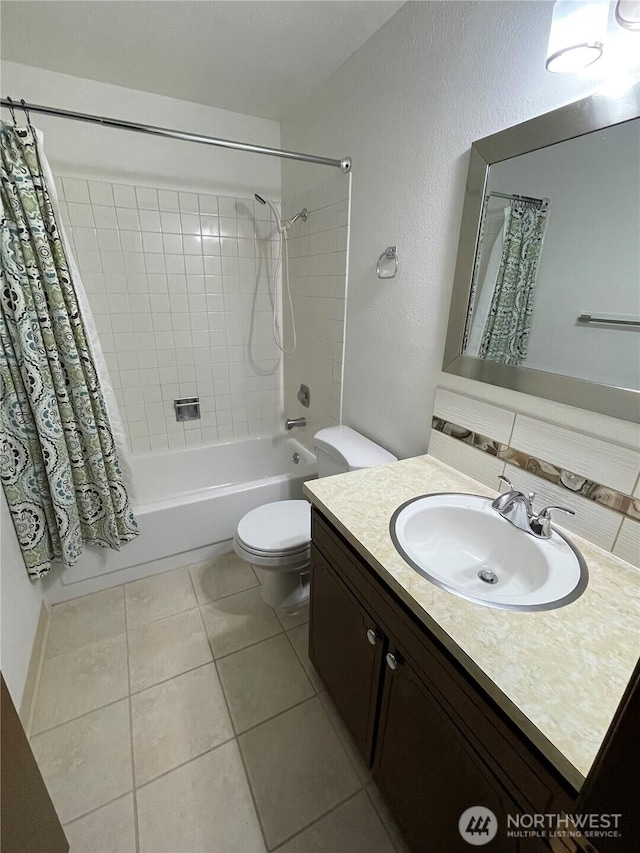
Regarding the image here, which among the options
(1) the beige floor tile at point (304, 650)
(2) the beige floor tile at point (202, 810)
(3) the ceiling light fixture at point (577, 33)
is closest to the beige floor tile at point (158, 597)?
(1) the beige floor tile at point (304, 650)

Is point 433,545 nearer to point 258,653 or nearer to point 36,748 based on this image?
point 258,653

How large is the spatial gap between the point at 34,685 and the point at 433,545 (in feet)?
5.23

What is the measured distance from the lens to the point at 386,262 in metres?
1.48

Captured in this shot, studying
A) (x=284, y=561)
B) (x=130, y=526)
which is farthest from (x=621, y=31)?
(x=130, y=526)

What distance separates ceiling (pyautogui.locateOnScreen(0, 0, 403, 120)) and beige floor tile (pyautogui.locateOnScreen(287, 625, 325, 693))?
2.41 m

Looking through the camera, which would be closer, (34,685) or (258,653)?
(34,685)

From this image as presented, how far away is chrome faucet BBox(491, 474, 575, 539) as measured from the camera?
93cm

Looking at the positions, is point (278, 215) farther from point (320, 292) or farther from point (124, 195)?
point (124, 195)

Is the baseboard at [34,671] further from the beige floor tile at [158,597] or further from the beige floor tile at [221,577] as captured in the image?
the beige floor tile at [221,577]

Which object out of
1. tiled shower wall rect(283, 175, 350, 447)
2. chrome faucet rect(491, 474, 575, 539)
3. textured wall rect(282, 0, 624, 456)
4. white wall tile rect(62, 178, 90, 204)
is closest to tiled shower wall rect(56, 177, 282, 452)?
white wall tile rect(62, 178, 90, 204)

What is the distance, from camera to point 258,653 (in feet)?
5.15

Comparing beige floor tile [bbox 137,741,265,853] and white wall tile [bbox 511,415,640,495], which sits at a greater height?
white wall tile [bbox 511,415,640,495]

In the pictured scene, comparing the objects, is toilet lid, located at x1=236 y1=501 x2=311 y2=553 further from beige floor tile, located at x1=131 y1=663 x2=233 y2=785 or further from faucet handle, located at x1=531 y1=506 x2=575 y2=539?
faucet handle, located at x1=531 y1=506 x2=575 y2=539

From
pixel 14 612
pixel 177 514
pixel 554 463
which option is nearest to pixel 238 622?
pixel 177 514
